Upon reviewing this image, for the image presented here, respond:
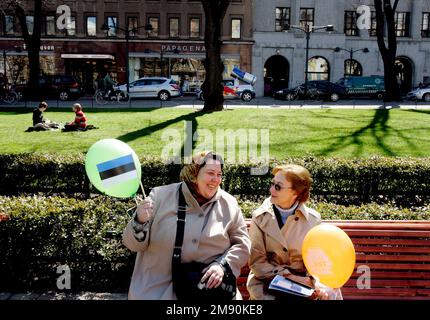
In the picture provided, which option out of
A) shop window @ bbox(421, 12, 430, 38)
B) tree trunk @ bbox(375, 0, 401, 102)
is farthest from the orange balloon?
shop window @ bbox(421, 12, 430, 38)

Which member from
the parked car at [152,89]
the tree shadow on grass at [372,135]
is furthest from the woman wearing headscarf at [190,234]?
the parked car at [152,89]

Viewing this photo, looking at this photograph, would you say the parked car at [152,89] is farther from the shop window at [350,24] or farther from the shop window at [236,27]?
the shop window at [350,24]

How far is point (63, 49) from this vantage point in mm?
40844

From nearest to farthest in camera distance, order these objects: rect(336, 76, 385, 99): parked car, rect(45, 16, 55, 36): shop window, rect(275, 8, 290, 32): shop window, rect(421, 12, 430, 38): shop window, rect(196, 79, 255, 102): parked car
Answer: rect(196, 79, 255, 102): parked car, rect(336, 76, 385, 99): parked car, rect(45, 16, 55, 36): shop window, rect(275, 8, 290, 32): shop window, rect(421, 12, 430, 38): shop window

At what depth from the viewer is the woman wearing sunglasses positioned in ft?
12.5

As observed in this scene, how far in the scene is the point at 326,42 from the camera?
42.2 meters

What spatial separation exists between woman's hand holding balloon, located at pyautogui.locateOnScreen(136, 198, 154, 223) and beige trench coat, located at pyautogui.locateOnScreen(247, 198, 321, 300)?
1029mm

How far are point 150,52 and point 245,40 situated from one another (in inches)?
337

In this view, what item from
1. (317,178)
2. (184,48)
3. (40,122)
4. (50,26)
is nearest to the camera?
(317,178)

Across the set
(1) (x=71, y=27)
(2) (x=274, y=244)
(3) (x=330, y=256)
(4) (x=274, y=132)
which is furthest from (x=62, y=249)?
(1) (x=71, y=27)

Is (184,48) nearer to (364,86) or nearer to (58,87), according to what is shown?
(58,87)

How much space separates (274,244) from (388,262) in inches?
50.7

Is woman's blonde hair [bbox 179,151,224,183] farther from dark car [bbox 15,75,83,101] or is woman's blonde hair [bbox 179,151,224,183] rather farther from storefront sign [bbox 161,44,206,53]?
storefront sign [bbox 161,44,206,53]
